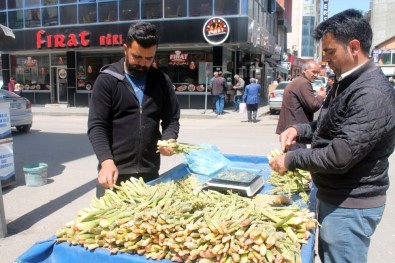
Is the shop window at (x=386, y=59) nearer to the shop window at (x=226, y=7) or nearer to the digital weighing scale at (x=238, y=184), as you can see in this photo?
the shop window at (x=226, y=7)

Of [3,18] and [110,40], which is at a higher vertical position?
[3,18]

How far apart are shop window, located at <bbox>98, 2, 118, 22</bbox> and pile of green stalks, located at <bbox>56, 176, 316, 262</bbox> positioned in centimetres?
1970

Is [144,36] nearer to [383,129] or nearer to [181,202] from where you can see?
[181,202]

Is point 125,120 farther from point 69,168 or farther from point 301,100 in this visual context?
point 69,168

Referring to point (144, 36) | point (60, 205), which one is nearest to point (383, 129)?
point (144, 36)

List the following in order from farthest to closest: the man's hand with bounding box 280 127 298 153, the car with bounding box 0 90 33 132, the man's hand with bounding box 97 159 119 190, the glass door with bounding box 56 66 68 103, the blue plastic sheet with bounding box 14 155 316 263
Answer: the glass door with bounding box 56 66 68 103
the car with bounding box 0 90 33 132
the man's hand with bounding box 280 127 298 153
the man's hand with bounding box 97 159 119 190
the blue plastic sheet with bounding box 14 155 316 263

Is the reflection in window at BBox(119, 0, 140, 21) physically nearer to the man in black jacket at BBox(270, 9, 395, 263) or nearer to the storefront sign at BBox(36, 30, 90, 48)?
the storefront sign at BBox(36, 30, 90, 48)

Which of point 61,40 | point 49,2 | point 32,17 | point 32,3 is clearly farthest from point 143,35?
point 32,3

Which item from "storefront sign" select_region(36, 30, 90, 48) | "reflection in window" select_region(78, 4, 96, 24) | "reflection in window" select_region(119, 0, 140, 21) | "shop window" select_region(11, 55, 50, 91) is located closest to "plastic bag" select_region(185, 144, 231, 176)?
"reflection in window" select_region(119, 0, 140, 21)

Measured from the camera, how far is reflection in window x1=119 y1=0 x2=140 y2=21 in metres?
A: 20.2

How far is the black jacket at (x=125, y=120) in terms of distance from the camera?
9.43ft

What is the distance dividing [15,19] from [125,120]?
943 inches

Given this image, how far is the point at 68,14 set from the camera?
2161 cm

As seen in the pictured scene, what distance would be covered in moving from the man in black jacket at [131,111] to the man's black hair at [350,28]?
126 centimetres
